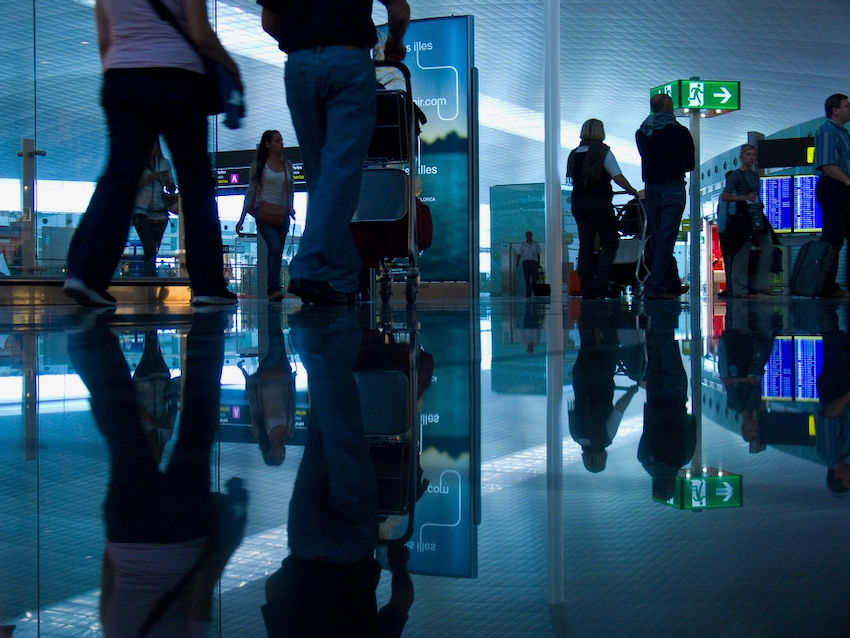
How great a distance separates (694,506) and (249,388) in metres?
0.65

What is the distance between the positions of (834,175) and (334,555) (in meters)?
5.97

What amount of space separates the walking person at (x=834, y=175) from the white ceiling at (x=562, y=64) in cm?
630

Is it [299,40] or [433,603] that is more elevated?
[299,40]

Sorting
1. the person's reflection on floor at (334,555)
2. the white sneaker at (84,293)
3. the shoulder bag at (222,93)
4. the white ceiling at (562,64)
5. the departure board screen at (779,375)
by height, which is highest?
the white ceiling at (562,64)

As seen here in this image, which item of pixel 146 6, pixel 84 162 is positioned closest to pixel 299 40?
pixel 146 6

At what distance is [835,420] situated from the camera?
671mm

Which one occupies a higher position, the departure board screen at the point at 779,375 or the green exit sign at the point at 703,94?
the green exit sign at the point at 703,94

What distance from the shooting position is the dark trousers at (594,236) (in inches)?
270

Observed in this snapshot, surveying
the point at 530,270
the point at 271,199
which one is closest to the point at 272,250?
the point at 271,199

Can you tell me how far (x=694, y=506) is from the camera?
42cm

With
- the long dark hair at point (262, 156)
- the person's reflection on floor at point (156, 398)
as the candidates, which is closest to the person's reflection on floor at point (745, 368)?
the person's reflection on floor at point (156, 398)

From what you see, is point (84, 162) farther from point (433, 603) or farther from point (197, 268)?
point (433, 603)

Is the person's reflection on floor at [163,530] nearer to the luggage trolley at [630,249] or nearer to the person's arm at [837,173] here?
the person's arm at [837,173]

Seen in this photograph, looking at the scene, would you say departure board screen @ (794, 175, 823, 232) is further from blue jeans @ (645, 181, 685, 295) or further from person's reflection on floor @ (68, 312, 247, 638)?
person's reflection on floor @ (68, 312, 247, 638)
